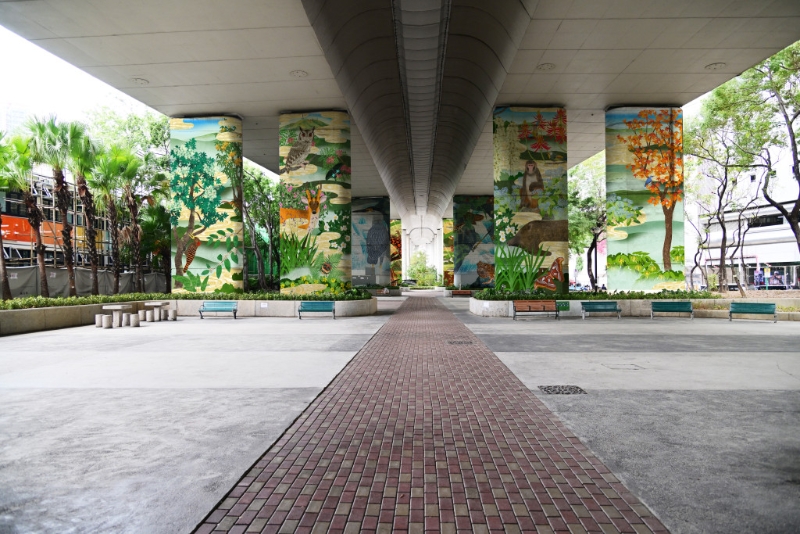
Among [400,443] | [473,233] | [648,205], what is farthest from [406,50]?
[473,233]

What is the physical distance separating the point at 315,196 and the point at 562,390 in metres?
14.7

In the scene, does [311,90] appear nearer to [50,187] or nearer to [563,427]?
[563,427]

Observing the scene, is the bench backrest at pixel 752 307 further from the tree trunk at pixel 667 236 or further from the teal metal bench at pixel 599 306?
the teal metal bench at pixel 599 306

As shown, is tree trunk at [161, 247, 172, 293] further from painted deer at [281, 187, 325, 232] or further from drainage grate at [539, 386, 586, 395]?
drainage grate at [539, 386, 586, 395]

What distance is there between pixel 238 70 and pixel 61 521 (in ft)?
49.6

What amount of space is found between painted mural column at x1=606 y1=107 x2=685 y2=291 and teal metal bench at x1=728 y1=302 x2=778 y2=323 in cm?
253

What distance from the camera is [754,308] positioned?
15969mm

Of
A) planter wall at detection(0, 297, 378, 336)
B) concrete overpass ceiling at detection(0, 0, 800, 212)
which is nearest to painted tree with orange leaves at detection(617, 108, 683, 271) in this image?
concrete overpass ceiling at detection(0, 0, 800, 212)

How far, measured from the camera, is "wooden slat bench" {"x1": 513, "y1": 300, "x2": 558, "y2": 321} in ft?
56.2

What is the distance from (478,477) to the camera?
3.66 meters

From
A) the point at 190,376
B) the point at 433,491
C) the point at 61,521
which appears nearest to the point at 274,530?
the point at 433,491

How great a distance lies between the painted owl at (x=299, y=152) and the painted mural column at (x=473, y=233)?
20.0 meters

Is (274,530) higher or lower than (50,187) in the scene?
lower

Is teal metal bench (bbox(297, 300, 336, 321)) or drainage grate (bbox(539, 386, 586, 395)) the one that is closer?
drainage grate (bbox(539, 386, 586, 395))
